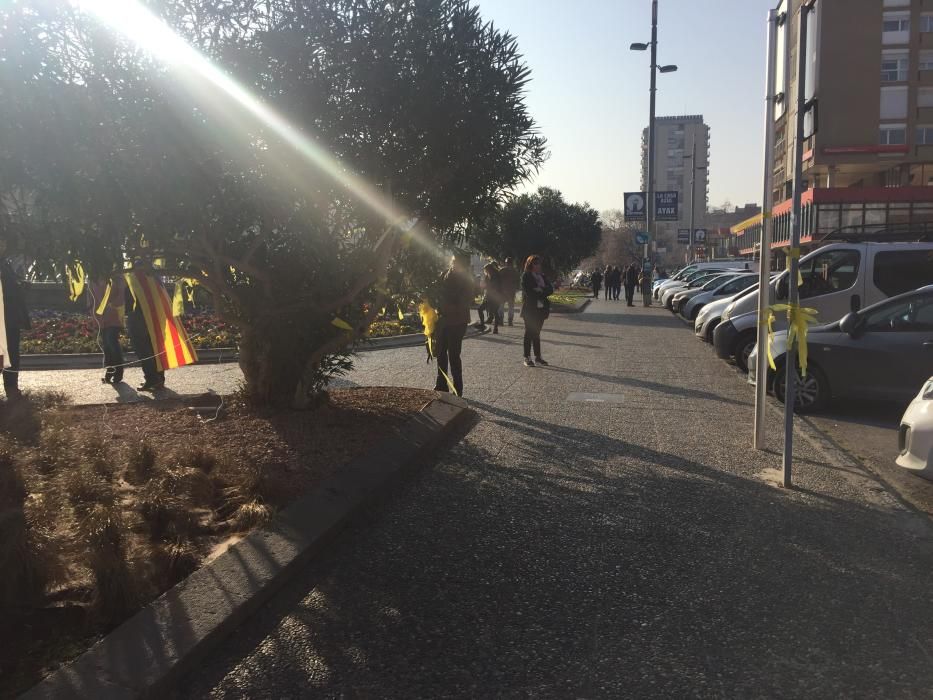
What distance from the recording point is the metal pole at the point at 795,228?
6059mm

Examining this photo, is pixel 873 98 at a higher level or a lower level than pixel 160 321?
higher

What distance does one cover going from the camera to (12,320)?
987cm

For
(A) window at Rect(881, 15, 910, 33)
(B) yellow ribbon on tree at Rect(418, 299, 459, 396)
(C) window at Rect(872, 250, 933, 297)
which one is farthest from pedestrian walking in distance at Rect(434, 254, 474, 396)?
(A) window at Rect(881, 15, 910, 33)

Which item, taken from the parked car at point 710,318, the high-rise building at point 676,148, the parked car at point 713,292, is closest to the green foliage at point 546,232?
the parked car at point 713,292

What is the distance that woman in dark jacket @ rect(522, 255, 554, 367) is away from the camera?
1272 cm

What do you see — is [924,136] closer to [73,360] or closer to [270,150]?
[73,360]

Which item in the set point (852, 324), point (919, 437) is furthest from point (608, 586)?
point (852, 324)

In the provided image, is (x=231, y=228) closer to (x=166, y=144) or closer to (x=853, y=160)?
(x=166, y=144)

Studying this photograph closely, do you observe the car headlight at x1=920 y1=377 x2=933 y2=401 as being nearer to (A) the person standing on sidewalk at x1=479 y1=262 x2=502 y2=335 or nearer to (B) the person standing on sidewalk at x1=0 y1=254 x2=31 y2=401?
(B) the person standing on sidewalk at x1=0 y1=254 x2=31 y2=401

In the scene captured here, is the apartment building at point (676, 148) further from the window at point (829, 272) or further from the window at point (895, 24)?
the window at point (829, 272)

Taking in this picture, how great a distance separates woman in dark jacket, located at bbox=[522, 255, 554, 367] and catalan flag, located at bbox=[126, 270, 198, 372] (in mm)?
5054

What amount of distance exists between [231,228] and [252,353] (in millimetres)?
1436

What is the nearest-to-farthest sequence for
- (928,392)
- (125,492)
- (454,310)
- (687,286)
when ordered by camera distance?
1. (125,492)
2. (928,392)
3. (454,310)
4. (687,286)

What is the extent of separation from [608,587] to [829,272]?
1056cm
